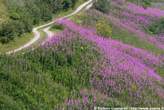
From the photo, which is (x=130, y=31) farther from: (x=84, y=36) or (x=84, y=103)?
(x=84, y=103)

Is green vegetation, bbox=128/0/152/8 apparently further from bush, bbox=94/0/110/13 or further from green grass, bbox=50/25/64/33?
green grass, bbox=50/25/64/33

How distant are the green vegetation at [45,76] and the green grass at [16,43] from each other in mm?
3878

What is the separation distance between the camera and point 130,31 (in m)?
62.3

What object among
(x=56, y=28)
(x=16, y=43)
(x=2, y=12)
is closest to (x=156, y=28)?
(x=56, y=28)

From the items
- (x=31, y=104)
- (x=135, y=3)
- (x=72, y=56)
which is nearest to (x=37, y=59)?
(x=72, y=56)

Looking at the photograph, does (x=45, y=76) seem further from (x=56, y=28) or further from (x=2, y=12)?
(x=56, y=28)

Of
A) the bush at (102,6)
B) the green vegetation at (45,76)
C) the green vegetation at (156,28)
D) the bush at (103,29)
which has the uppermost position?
the green vegetation at (45,76)

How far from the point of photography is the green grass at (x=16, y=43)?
4000cm

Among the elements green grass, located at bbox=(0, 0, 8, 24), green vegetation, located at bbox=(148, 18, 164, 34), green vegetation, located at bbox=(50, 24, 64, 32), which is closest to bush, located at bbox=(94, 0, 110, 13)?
green vegetation, located at bbox=(148, 18, 164, 34)

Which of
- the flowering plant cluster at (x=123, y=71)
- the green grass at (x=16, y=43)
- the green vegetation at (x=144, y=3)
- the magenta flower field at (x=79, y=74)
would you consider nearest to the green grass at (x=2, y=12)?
the magenta flower field at (x=79, y=74)

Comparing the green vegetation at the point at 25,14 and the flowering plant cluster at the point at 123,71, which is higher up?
the green vegetation at the point at 25,14

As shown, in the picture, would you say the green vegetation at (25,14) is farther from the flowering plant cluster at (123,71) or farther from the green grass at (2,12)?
the flowering plant cluster at (123,71)

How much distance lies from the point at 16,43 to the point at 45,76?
8.45 metres

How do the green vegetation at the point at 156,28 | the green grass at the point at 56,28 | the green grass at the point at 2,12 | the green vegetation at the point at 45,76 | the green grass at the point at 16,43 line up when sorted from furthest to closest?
the green vegetation at the point at 156,28, the green grass at the point at 56,28, the green grass at the point at 2,12, the green grass at the point at 16,43, the green vegetation at the point at 45,76
